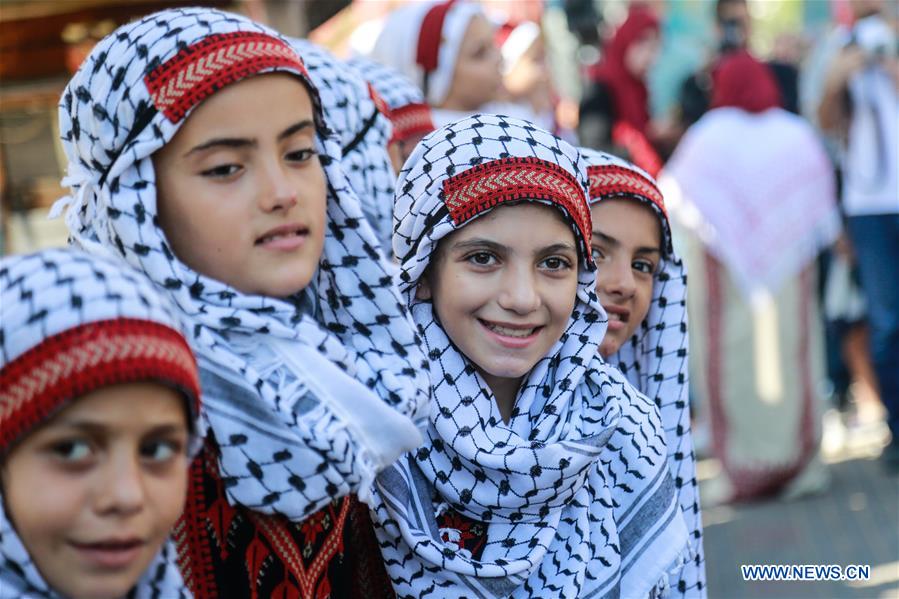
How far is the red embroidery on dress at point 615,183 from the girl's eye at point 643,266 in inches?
5.2

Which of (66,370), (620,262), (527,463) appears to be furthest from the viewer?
(620,262)

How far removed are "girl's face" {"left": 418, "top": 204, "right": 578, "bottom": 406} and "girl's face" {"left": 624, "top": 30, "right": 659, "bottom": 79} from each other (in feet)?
19.0

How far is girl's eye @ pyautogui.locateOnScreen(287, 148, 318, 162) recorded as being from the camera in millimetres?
2129

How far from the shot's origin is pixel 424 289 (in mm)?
2514

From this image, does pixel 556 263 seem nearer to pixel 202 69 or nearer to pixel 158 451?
pixel 202 69

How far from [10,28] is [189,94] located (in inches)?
150

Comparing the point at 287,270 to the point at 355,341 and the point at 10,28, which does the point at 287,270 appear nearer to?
the point at 355,341

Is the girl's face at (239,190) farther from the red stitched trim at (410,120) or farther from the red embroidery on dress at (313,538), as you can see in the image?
the red stitched trim at (410,120)

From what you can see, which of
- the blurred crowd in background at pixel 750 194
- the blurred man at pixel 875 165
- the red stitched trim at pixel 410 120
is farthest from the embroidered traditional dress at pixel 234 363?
the blurred man at pixel 875 165

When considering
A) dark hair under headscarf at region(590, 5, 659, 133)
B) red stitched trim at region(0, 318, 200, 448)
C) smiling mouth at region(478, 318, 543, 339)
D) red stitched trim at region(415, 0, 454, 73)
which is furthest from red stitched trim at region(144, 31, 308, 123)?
dark hair under headscarf at region(590, 5, 659, 133)

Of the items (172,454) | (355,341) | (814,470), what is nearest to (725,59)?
(814,470)

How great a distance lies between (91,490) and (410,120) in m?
2.23

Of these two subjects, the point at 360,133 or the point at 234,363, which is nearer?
the point at 234,363

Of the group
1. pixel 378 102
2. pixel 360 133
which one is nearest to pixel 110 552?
pixel 360 133
